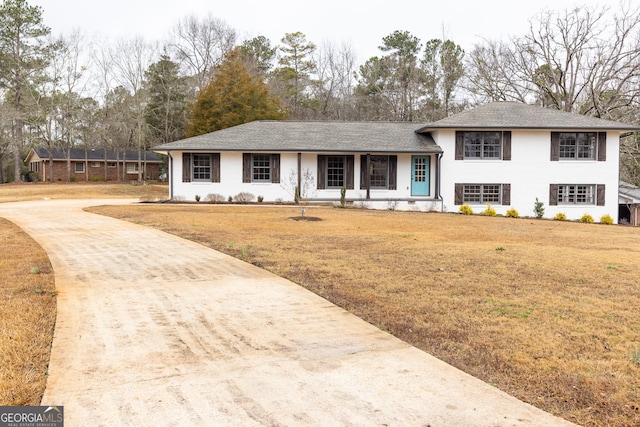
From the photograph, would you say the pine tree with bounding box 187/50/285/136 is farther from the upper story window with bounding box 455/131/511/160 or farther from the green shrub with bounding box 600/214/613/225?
the green shrub with bounding box 600/214/613/225

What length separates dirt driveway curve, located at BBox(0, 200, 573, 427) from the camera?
3.19 m

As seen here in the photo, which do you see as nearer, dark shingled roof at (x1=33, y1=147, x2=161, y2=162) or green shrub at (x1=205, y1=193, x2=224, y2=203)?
green shrub at (x1=205, y1=193, x2=224, y2=203)

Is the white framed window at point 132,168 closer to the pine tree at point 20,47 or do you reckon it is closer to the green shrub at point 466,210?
the pine tree at point 20,47

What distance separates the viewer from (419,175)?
2439cm

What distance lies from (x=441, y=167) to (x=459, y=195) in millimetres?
1611

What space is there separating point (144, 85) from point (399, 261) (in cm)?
3938

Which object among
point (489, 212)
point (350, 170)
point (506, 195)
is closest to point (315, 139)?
point (350, 170)

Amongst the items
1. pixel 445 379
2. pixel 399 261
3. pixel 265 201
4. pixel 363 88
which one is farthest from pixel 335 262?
pixel 363 88

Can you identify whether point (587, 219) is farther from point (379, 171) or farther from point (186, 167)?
point (186, 167)

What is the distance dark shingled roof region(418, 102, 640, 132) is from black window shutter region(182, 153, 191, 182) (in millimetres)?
11837

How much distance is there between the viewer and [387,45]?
43938 millimetres

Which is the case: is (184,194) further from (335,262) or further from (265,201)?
(335,262)

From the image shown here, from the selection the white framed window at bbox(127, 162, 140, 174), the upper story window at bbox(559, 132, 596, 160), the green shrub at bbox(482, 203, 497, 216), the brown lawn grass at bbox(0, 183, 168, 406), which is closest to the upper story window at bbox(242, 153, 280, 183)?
the green shrub at bbox(482, 203, 497, 216)

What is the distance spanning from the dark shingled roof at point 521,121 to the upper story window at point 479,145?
0.57 m
